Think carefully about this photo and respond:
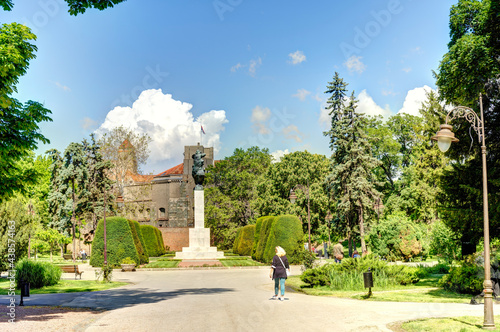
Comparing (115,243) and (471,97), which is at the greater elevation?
(471,97)

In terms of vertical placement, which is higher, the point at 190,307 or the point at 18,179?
the point at 18,179

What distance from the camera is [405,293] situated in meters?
14.8

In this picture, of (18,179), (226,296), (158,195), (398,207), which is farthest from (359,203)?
(158,195)

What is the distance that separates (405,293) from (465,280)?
74.7 inches

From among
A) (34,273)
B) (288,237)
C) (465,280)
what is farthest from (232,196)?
(465,280)

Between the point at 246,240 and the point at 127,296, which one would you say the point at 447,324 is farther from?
the point at 246,240

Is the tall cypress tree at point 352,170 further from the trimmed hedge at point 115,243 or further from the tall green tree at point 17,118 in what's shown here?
the tall green tree at point 17,118

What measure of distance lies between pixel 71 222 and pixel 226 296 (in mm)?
35374

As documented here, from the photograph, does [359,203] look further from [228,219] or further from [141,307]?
[141,307]

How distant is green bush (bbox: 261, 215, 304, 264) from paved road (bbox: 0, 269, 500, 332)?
13.6 meters

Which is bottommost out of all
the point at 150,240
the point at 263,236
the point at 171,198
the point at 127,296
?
the point at 150,240

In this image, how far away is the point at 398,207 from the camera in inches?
1842

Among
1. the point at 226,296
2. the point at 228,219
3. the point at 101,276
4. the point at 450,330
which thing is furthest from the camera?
the point at 228,219

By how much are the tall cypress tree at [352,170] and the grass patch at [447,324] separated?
26700mm
